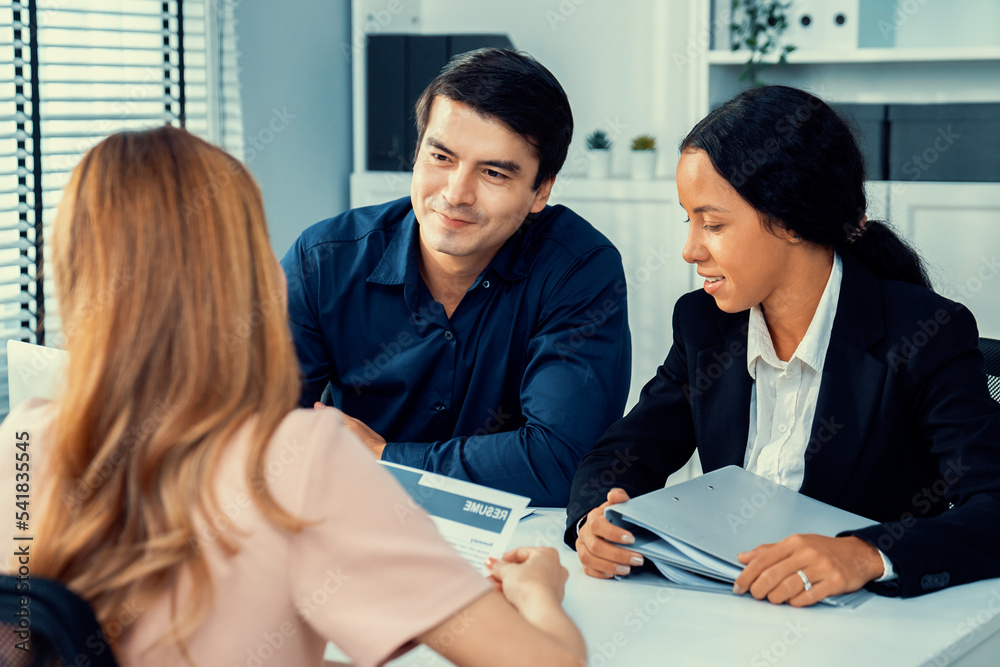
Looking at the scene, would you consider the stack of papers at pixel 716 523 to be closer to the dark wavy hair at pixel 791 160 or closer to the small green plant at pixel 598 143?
the dark wavy hair at pixel 791 160

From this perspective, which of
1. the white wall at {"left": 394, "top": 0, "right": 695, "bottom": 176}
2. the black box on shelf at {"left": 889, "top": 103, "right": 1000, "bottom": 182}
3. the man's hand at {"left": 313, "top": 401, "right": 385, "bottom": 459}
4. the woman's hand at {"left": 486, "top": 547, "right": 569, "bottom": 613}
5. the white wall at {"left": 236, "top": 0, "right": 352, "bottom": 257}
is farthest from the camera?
the white wall at {"left": 394, "top": 0, "right": 695, "bottom": 176}

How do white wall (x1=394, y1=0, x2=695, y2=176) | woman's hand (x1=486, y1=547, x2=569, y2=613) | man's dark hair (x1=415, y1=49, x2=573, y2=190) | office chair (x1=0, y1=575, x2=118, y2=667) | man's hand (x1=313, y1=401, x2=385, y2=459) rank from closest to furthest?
office chair (x1=0, y1=575, x2=118, y2=667), woman's hand (x1=486, y1=547, x2=569, y2=613), man's hand (x1=313, y1=401, x2=385, y2=459), man's dark hair (x1=415, y1=49, x2=573, y2=190), white wall (x1=394, y1=0, x2=695, y2=176)

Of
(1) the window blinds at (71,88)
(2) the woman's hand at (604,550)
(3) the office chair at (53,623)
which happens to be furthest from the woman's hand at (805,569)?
(1) the window blinds at (71,88)

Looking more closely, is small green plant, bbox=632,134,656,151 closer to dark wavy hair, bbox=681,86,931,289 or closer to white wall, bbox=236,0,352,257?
white wall, bbox=236,0,352,257

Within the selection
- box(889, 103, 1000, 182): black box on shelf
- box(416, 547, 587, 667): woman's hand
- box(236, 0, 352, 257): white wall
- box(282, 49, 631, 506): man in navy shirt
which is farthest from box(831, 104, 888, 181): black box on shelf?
box(416, 547, 587, 667): woman's hand

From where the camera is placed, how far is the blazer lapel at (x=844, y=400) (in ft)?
4.38

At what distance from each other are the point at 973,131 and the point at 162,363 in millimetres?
2442

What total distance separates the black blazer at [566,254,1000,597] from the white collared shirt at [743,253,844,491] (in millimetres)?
20

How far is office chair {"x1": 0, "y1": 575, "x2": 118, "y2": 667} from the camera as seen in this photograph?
570 millimetres

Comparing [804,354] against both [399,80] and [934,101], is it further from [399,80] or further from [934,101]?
[399,80]

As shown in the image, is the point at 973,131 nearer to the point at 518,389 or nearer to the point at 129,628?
the point at 518,389

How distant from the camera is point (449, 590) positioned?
716 millimetres

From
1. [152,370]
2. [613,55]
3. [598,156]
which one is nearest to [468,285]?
[152,370]

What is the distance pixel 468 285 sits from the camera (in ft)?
5.86
